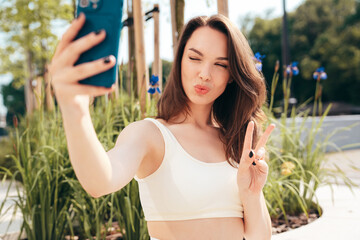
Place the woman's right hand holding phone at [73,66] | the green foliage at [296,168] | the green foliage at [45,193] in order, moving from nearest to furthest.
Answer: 1. the woman's right hand holding phone at [73,66]
2. the green foliage at [45,193]
3. the green foliage at [296,168]

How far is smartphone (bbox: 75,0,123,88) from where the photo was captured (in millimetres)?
630

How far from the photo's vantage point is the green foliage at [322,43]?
66.9 feet

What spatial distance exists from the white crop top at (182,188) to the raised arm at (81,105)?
375mm

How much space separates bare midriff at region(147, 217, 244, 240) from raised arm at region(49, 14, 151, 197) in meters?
0.44

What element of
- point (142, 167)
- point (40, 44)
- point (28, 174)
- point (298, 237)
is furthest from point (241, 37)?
point (40, 44)

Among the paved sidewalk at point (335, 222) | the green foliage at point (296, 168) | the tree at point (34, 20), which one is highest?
the tree at point (34, 20)

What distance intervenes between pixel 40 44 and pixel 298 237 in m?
9.87

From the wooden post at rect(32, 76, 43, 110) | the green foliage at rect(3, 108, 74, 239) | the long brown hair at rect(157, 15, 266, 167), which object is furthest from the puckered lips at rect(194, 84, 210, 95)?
the wooden post at rect(32, 76, 43, 110)

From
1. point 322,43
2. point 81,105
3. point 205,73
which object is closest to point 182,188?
point 205,73

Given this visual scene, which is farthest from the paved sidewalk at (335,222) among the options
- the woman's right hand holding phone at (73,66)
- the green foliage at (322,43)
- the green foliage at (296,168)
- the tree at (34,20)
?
the green foliage at (322,43)

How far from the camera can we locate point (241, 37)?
1395 mm

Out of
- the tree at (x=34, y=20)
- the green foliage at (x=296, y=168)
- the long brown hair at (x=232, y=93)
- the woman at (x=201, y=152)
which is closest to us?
the woman at (x=201, y=152)

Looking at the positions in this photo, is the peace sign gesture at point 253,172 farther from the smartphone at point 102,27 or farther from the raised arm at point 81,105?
the smartphone at point 102,27

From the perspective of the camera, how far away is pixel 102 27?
2.09 feet
